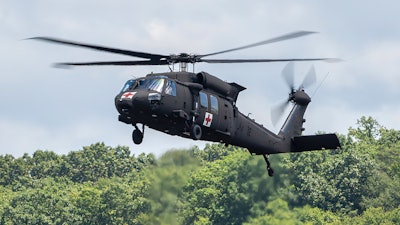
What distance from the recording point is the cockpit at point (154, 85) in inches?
2111

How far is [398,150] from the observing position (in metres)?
142

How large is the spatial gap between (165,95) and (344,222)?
261 ft

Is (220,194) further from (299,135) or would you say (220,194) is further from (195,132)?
(195,132)

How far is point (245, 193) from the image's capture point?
110 metres

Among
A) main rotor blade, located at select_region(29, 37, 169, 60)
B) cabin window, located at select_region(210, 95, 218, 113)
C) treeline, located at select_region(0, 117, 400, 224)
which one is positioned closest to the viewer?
main rotor blade, located at select_region(29, 37, 169, 60)

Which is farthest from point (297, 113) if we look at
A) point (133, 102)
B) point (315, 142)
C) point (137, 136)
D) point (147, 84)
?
point (133, 102)

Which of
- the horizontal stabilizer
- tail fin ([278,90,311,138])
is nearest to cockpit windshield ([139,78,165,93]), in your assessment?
the horizontal stabilizer

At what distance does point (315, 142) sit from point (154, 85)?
500 inches

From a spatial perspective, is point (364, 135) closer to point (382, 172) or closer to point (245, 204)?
point (382, 172)

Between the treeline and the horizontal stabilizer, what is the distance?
76.1 ft

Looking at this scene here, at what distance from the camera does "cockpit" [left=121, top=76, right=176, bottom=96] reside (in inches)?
2111

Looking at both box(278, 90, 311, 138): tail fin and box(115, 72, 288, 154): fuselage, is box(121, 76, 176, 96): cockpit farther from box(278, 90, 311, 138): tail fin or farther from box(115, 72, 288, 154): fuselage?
box(278, 90, 311, 138): tail fin

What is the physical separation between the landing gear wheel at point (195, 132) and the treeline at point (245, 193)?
34.0 metres

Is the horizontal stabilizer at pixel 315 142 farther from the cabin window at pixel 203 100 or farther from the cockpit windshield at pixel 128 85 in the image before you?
the cockpit windshield at pixel 128 85
